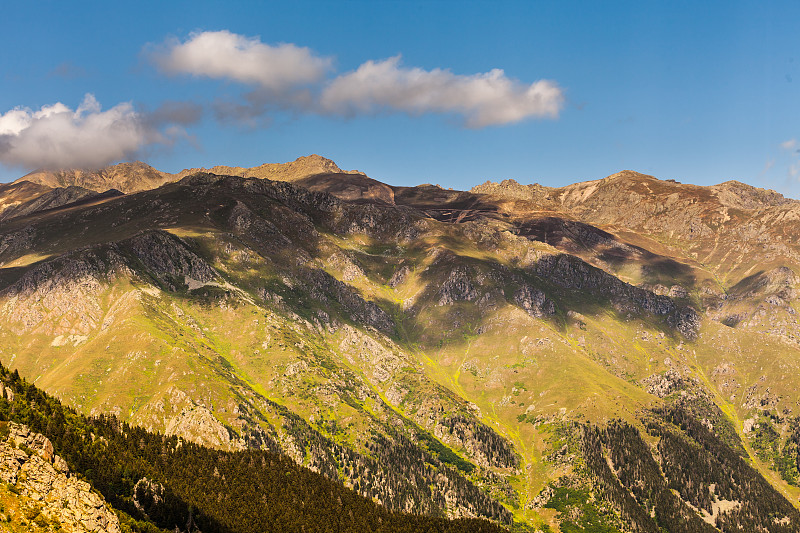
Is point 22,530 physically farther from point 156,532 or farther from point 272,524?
point 272,524

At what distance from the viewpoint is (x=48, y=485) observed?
98250mm

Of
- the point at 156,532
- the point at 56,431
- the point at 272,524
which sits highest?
the point at 56,431

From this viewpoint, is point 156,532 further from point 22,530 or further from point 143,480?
point 22,530

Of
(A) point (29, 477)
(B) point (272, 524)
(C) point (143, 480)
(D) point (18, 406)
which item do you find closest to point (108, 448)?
(C) point (143, 480)

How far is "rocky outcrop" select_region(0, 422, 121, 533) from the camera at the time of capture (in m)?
94.5

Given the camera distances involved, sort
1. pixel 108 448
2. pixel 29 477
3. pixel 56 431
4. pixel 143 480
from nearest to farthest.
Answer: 1. pixel 29 477
2. pixel 56 431
3. pixel 143 480
4. pixel 108 448

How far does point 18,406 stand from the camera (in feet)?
475

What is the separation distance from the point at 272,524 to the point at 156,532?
216 ft

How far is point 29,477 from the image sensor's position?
97000 mm

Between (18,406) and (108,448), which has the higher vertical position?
(18,406)

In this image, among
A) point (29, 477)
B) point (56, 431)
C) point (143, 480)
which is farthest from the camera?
point (143, 480)

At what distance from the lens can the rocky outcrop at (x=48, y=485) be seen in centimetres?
9450

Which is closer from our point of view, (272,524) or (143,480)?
(143,480)

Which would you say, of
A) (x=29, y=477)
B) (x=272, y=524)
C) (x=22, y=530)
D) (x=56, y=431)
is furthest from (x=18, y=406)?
(x=272, y=524)
